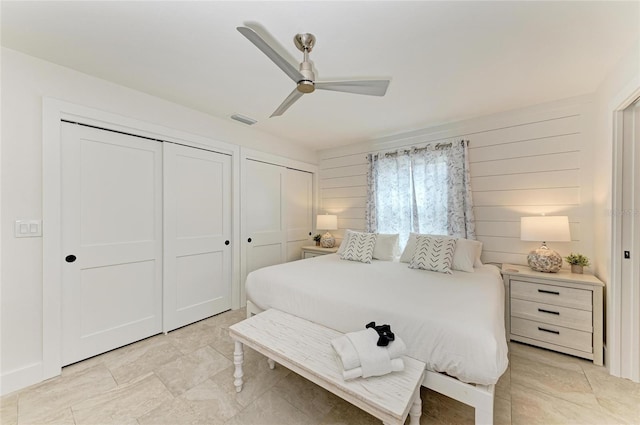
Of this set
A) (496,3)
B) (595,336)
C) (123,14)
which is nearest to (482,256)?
(595,336)

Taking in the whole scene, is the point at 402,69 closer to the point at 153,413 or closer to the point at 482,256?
the point at 482,256

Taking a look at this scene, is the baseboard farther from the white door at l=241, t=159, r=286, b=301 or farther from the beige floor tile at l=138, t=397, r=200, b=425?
the white door at l=241, t=159, r=286, b=301

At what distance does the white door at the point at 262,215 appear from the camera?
3469mm

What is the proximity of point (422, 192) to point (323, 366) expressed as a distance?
2686mm

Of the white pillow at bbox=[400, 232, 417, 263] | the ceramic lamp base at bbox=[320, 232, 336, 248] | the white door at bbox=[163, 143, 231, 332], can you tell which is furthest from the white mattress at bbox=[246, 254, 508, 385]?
the ceramic lamp base at bbox=[320, 232, 336, 248]

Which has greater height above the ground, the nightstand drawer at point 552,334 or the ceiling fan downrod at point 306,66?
the ceiling fan downrod at point 306,66

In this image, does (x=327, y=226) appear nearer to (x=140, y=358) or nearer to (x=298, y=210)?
(x=298, y=210)

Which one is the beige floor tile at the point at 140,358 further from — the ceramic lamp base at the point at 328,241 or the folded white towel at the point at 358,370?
the ceramic lamp base at the point at 328,241

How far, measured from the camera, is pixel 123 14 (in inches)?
58.2

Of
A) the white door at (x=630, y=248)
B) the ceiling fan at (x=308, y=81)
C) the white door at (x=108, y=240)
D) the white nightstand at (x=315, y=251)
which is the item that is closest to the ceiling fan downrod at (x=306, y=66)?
the ceiling fan at (x=308, y=81)

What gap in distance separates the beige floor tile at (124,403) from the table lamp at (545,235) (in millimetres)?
3381

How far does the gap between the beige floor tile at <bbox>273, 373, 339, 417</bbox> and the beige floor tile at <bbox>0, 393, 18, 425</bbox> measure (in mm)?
1616

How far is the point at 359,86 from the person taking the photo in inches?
64.5

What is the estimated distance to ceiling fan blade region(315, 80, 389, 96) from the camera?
1.58 metres
